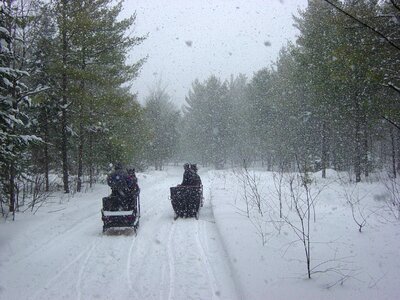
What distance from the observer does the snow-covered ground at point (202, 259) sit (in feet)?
17.0

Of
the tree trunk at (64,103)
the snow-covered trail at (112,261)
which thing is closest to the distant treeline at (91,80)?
Answer: the tree trunk at (64,103)

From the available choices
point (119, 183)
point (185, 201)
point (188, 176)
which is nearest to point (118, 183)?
point (119, 183)

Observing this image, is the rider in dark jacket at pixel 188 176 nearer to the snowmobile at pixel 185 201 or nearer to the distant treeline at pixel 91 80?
the snowmobile at pixel 185 201

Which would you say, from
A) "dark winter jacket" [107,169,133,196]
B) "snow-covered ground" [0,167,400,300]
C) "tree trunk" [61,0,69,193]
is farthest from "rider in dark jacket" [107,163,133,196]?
"tree trunk" [61,0,69,193]

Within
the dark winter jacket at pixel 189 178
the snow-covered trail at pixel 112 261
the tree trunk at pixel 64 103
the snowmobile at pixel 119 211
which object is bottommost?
the snow-covered trail at pixel 112 261

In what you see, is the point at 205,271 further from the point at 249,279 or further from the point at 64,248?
the point at 64,248

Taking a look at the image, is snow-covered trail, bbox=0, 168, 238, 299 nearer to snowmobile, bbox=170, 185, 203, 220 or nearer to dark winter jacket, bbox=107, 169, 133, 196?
snowmobile, bbox=170, 185, 203, 220

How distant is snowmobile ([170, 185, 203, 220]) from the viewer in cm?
1162

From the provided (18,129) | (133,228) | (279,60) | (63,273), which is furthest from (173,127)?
(63,273)

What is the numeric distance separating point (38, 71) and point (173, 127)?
118ft

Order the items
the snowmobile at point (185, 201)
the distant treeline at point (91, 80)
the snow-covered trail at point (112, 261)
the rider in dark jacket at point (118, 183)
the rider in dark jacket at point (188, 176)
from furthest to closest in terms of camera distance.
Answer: the rider in dark jacket at point (188, 176), the snowmobile at point (185, 201), the distant treeline at point (91, 80), the rider in dark jacket at point (118, 183), the snow-covered trail at point (112, 261)

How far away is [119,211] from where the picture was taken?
31.9ft

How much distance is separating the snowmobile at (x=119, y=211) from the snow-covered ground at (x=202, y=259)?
0.35m

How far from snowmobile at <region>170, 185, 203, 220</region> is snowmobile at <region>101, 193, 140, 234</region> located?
1781 millimetres
